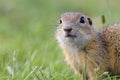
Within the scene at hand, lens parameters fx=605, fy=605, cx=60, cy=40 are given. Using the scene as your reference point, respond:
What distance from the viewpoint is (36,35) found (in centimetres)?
956

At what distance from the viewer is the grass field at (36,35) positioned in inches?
278

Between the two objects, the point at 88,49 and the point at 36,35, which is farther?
the point at 36,35

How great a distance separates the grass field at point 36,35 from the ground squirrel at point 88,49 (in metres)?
0.23

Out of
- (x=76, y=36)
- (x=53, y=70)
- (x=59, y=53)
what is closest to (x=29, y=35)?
(x=59, y=53)

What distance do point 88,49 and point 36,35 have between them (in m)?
2.79

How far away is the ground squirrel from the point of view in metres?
6.70

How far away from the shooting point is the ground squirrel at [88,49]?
22.0 ft

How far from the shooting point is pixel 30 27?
1019 cm

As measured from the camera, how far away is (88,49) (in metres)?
6.87

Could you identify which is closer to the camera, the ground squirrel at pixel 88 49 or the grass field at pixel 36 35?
the ground squirrel at pixel 88 49

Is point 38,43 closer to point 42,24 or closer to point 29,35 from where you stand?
point 29,35

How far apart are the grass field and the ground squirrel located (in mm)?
231

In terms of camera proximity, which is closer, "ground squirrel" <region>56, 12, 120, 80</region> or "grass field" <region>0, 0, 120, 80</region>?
"ground squirrel" <region>56, 12, 120, 80</region>

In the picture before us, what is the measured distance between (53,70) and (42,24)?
10.0 ft
